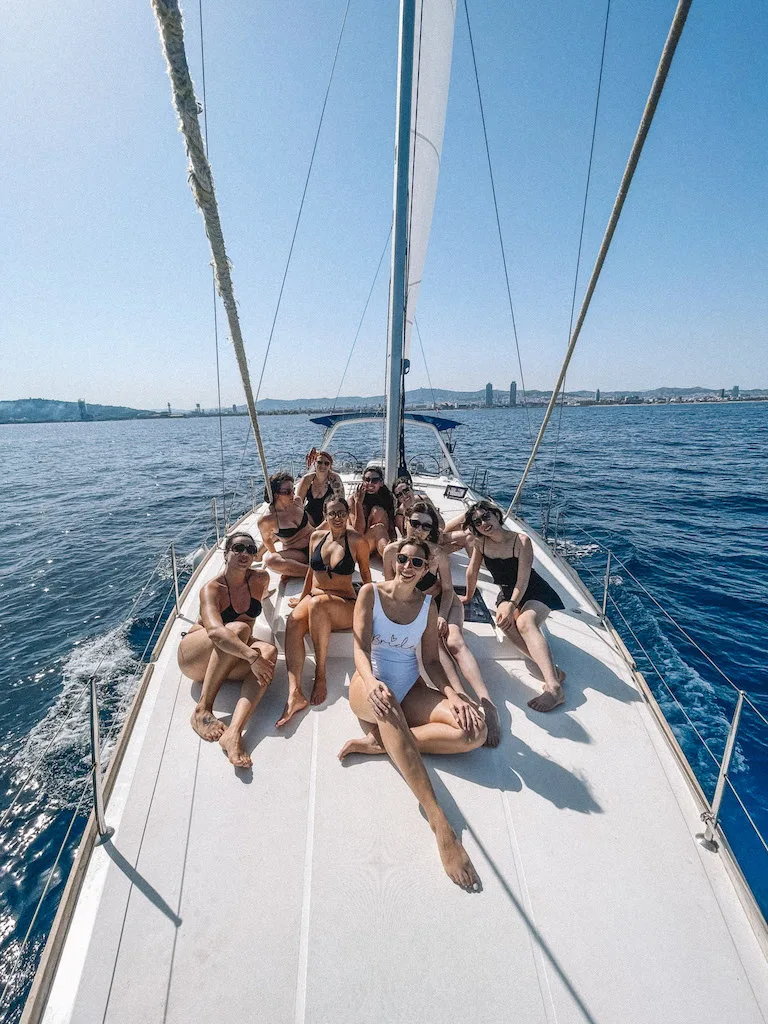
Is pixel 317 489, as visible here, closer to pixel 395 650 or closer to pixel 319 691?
pixel 319 691

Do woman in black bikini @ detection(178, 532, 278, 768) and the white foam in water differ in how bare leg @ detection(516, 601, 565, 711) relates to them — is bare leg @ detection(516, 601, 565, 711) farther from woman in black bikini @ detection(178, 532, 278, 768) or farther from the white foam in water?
the white foam in water

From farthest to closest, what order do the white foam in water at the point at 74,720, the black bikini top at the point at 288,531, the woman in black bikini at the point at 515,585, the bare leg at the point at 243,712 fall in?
1. the black bikini top at the point at 288,531
2. the white foam in water at the point at 74,720
3. the woman in black bikini at the point at 515,585
4. the bare leg at the point at 243,712

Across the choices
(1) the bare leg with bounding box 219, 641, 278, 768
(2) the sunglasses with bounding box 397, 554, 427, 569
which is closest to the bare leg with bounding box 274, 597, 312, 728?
(1) the bare leg with bounding box 219, 641, 278, 768

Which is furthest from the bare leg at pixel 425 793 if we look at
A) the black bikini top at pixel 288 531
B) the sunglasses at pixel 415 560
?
the black bikini top at pixel 288 531

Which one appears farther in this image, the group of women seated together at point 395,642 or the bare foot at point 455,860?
the group of women seated together at point 395,642

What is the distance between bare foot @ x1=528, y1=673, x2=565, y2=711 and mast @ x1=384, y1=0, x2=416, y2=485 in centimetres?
415

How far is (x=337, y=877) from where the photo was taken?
2262mm

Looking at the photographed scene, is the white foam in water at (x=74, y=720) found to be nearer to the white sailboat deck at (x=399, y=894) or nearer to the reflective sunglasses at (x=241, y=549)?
the white sailboat deck at (x=399, y=894)

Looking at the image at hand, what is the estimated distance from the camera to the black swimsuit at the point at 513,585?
4148 millimetres

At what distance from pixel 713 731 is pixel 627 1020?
461cm

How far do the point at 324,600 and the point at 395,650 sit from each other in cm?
88

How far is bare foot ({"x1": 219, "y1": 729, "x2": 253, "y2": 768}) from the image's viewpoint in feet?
9.30

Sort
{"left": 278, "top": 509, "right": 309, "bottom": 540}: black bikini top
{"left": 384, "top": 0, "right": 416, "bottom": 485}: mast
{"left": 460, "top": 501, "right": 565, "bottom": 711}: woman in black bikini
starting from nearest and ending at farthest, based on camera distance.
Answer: {"left": 460, "top": 501, "right": 565, "bottom": 711}: woman in black bikini
{"left": 384, "top": 0, "right": 416, "bottom": 485}: mast
{"left": 278, "top": 509, "right": 309, "bottom": 540}: black bikini top

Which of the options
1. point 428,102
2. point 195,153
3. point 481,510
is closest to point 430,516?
A: point 481,510
